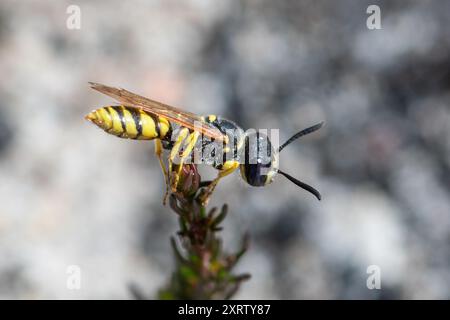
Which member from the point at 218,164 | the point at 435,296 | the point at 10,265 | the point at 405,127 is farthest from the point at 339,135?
the point at 10,265

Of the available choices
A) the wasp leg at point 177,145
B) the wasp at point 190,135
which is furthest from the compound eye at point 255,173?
the wasp leg at point 177,145

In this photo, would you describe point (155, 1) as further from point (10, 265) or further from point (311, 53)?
point (10, 265)

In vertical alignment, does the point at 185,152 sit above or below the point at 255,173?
above

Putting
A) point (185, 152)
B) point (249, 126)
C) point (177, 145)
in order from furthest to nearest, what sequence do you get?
point (249, 126) < point (177, 145) < point (185, 152)

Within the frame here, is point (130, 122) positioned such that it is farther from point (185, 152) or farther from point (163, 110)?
point (185, 152)

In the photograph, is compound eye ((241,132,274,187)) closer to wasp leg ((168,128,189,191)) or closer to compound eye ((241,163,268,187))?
compound eye ((241,163,268,187))

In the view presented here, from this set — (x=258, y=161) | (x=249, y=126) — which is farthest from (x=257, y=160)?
(x=249, y=126)

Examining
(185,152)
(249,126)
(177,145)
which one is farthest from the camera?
(249,126)

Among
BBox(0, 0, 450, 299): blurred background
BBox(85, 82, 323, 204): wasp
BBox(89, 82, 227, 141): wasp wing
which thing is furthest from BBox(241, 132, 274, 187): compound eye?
BBox(0, 0, 450, 299): blurred background
